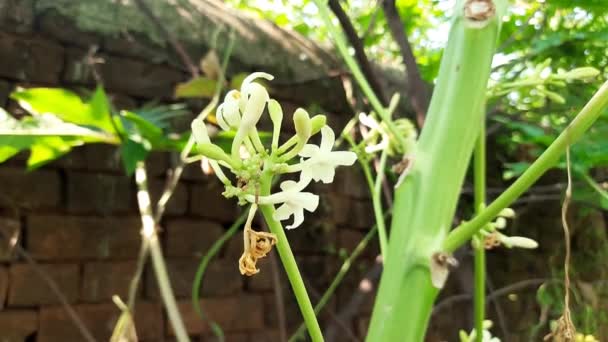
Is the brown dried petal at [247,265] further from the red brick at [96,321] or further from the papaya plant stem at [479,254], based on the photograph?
the red brick at [96,321]

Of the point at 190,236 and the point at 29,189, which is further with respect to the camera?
the point at 190,236

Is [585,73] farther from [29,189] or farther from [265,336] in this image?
[265,336]

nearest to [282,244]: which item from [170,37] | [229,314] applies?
[170,37]

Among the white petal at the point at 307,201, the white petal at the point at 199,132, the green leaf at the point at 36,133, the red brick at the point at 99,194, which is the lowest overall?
the white petal at the point at 307,201

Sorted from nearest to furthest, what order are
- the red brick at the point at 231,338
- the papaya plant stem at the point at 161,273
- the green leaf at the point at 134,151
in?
the papaya plant stem at the point at 161,273 → the green leaf at the point at 134,151 → the red brick at the point at 231,338

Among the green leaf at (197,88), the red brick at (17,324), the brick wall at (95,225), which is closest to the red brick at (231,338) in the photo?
the brick wall at (95,225)

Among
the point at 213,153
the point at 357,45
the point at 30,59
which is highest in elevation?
the point at 357,45

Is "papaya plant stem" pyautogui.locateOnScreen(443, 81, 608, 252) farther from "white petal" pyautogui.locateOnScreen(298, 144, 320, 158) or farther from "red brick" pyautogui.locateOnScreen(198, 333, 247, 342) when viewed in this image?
"red brick" pyautogui.locateOnScreen(198, 333, 247, 342)

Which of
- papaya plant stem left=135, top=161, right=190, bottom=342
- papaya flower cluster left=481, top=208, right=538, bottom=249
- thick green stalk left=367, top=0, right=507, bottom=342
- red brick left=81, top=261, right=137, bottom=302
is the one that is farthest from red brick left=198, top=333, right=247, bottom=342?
thick green stalk left=367, top=0, right=507, bottom=342
